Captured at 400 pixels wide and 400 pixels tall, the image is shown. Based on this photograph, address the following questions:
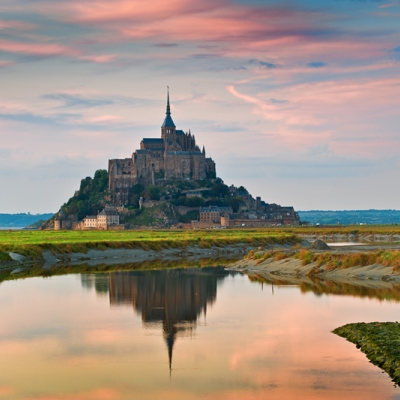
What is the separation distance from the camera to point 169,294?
31125 mm

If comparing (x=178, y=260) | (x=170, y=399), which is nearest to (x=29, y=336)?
(x=170, y=399)

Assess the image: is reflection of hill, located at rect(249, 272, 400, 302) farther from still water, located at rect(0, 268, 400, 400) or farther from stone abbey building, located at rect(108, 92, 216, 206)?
stone abbey building, located at rect(108, 92, 216, 206)

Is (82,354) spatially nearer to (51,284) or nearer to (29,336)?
(29,336)

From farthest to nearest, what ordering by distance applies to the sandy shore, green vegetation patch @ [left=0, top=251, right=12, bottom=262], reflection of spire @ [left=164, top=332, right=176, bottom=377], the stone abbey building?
the stone abbey building < green vegetation patch @ [left=0, top=251, right=12, bottom=262] < the sandy shore < reflection of spire @ [left=164, top=332, right=176, bottom=377]

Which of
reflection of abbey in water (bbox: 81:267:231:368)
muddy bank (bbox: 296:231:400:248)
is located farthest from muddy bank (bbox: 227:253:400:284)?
muddy bank (bbox: 296:231:400:248)

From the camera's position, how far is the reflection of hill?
28812 mm

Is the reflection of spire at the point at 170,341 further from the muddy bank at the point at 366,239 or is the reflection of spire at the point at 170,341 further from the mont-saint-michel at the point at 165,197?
the mont-saint-michel at the point at 165,197

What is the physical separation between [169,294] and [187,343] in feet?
35.8

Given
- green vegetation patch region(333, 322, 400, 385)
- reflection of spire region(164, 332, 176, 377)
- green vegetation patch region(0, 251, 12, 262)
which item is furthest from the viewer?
green vegetation patch region(0, 251, 12, 262)

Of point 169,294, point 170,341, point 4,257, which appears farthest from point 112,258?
point 170,341

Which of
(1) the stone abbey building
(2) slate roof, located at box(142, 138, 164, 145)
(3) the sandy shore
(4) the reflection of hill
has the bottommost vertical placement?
(4) the reflection of hill

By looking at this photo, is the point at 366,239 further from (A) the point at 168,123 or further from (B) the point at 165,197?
(A) the point at 168,123

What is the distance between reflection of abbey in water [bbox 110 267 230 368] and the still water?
0.24ft

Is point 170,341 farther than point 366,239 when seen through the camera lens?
No
